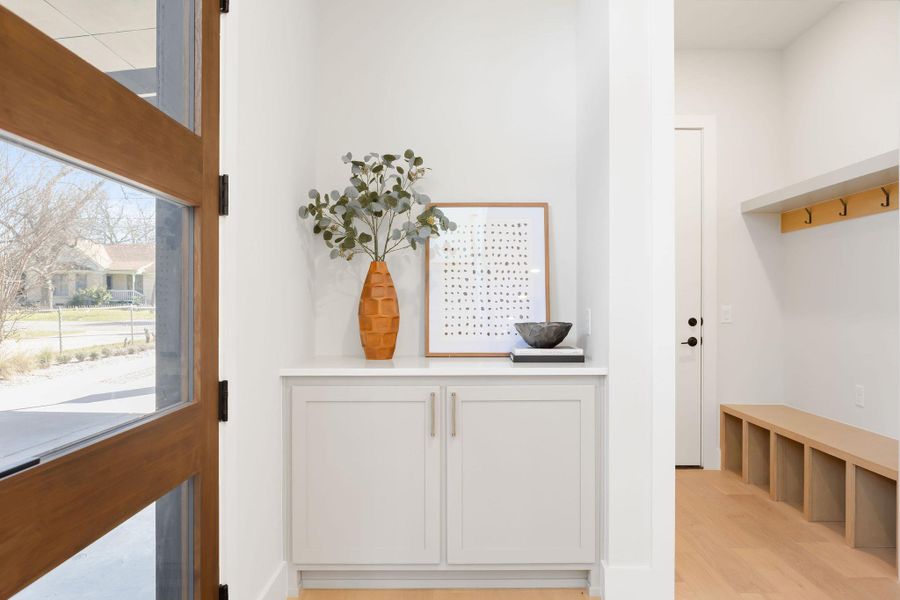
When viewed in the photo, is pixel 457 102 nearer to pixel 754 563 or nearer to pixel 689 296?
pixel 689 296

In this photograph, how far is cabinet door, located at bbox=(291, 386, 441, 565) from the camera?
2.18 m

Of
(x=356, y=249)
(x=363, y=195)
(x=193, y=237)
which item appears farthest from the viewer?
(x=356, y=249)

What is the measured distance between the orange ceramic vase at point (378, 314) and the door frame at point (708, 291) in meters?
2.33

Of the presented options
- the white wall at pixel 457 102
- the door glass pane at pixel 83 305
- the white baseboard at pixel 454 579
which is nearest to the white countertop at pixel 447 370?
the white wall at pixel 457 102

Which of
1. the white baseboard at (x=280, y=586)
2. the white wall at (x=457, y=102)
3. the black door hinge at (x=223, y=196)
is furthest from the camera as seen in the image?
the white wall at (x=457, y=102)

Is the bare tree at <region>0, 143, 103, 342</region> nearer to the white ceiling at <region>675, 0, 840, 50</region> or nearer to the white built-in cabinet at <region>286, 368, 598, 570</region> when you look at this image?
the white built-in cabinet at <region>286, 368, 598, 570</region>

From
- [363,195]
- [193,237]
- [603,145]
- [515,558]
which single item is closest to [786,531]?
[515,558]

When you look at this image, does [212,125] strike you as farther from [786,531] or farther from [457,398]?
[786,531]

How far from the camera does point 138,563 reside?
1.25m

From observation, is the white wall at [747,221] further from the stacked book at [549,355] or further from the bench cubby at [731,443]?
the stacked book at [549,355]

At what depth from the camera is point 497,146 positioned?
2701mm

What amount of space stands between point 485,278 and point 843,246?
223 cm

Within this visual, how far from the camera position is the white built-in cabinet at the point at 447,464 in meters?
2.17

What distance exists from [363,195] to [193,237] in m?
0.99
